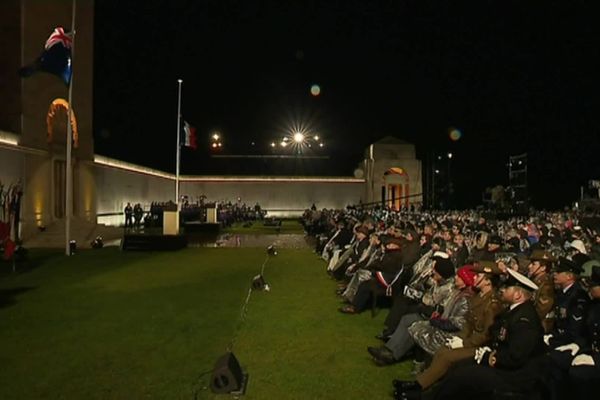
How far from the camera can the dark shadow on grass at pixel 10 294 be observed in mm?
11039

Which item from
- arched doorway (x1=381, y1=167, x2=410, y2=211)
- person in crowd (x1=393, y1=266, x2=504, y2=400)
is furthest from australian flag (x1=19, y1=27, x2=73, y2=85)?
arched doorway (x1=381, y1=167, x2=410, y2=211)

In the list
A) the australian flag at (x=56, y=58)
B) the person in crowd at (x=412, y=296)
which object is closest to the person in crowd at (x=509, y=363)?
the person in crowd at (x=412, y=296)

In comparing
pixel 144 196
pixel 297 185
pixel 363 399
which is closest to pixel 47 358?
pixel 363 399

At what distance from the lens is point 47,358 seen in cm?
718

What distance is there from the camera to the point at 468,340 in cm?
555

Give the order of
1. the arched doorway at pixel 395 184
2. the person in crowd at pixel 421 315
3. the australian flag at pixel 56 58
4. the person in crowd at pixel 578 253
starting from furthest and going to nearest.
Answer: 1. the arched doorway at pixel 395 184
2. the australian flag at pixel 56 58
3. the person in crowd at pixel 578 253
4. the person in crowd at pixel 421 315

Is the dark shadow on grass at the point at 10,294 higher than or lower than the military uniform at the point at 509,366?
lower

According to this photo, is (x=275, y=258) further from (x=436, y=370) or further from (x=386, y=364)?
(x=436, y=370)

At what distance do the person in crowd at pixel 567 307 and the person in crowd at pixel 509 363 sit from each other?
599 millimetres

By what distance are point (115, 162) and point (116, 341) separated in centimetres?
2857

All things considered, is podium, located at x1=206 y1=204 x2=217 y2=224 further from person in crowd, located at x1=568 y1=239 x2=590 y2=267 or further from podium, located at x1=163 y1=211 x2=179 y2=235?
person in crowd, located at x1=568 y1=239 x2=590 y2=267

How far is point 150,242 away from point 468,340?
59.6ft

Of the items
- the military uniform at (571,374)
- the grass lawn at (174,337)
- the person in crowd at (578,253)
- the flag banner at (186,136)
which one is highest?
the flag banner at (186,136)

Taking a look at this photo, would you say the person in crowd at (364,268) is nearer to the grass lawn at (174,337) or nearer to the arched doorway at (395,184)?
the grass lawn at (174,337)
